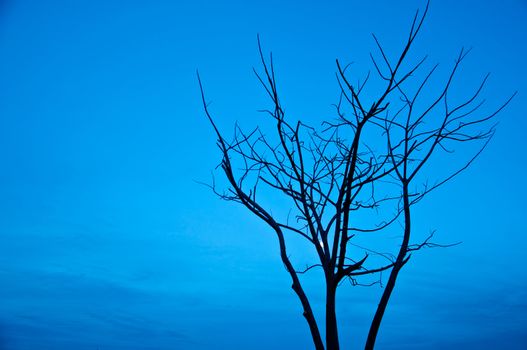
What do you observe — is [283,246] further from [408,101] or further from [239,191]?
[408,101]

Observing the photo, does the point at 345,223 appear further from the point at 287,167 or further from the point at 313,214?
the point at 287,167

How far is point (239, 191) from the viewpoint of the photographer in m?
3.65

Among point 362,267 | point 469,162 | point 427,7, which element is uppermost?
point 427,7

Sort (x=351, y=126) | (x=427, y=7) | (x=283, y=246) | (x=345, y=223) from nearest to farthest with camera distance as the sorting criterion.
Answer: (x=427, y=7)
(x=345, y=223)
(x=283, y=246)
(x=351, y=126)

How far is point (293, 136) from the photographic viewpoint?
3.81 metres

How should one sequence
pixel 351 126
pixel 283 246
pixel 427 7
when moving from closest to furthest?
pixel 427 7 < pixel 283 246 < pixel 351 126

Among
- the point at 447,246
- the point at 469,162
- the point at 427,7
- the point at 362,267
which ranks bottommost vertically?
the point at 362,267

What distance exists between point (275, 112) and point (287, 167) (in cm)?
52

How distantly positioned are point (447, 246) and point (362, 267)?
848mm

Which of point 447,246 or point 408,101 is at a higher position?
point 408,101

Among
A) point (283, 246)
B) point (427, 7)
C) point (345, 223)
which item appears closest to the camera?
point (427, 7)

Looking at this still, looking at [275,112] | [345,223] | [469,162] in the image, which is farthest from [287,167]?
[469,162]

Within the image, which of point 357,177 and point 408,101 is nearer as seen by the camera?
point 357,177

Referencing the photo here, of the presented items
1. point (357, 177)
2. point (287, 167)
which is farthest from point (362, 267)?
point (287, 167)
